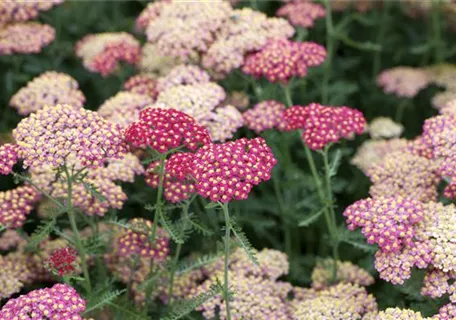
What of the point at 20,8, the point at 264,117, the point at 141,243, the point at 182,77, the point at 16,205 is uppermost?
the point at 20,8

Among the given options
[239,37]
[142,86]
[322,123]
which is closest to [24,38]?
[142,86]

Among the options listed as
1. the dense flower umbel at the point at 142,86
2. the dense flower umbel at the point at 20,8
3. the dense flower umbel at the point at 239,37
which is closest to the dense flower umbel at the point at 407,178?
the dense flower umbel at the point at 239,37

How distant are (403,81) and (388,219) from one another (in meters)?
2.82

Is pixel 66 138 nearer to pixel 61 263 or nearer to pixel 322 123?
pixel 61 263

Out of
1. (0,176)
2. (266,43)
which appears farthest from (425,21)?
(0,176)

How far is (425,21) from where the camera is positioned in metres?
8.21

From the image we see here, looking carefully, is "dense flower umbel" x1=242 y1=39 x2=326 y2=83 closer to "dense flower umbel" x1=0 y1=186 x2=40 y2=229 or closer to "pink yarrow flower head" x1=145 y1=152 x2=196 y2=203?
"pink yarrow flower head" x1=145 y1=152 x2=196 y2=203

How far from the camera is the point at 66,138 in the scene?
4312mm

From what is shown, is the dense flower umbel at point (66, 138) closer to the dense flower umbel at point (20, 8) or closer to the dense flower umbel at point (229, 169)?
the dense flower umbel at point (229, 169)

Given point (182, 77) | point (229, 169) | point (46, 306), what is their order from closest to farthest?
point (46, 306) → point (229, 169) → point (182, 77)

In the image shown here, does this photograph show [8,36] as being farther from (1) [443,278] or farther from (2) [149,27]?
(1) [443,278]

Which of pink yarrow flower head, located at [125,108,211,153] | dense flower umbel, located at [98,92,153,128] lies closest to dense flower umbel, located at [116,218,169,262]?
pink yarrow flower head, located at [125,108,211,153]

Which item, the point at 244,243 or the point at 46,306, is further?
the point at 244,243

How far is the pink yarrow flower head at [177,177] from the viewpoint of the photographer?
4273 mm
